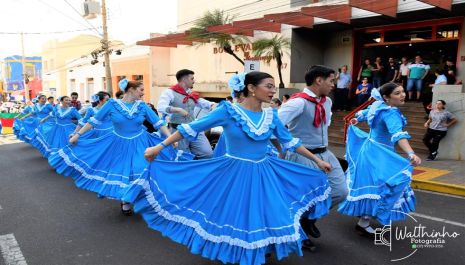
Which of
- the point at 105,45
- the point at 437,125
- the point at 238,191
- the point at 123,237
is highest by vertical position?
the point at 105,45

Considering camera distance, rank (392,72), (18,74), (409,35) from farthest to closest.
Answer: (18,74)
(409,35)
(392,72)

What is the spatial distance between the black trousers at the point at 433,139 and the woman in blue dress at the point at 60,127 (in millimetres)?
8721

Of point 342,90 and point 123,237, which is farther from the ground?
point 342,90

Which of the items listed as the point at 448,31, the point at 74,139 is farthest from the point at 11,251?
the point at 448,31

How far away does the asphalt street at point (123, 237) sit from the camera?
13.5 feet

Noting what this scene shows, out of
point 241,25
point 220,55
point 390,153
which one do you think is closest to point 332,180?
point 390,153

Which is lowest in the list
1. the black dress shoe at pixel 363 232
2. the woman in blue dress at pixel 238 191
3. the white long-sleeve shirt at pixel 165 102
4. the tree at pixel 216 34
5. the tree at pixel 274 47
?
the black dress shoe at pixel 363 232

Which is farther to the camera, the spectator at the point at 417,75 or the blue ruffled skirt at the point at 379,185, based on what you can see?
the spectator at the point at 417,75

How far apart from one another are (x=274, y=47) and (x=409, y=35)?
200 inches

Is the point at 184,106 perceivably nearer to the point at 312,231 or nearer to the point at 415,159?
the point at 312,231

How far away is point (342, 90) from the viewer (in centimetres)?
1524

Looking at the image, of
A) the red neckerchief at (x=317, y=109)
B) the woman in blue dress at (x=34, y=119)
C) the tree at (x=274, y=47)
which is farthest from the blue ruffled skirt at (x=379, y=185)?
the tree at (x=274, y=47)

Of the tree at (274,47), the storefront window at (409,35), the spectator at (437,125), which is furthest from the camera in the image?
the tree at (274,47)

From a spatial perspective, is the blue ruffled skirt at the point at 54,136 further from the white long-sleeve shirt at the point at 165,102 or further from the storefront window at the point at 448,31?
the storefront window at the point at 448,31
